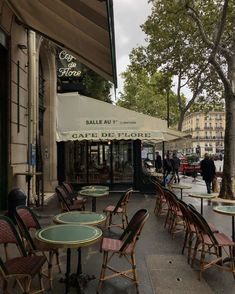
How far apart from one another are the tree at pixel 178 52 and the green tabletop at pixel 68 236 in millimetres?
11447

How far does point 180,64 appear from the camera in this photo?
21.4m

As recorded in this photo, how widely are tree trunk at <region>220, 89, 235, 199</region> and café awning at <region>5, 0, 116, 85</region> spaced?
214 inches

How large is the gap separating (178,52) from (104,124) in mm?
8665

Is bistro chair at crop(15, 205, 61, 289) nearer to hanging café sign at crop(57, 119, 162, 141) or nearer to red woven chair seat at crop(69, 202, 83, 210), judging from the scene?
red woven chair seat at crop(69, 202, 83, 210)

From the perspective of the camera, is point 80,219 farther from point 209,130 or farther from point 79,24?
point 209,130

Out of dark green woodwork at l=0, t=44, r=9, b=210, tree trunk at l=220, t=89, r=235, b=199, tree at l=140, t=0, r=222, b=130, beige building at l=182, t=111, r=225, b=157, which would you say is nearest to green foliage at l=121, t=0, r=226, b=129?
tree at l=140, t=0, r=222, b=130

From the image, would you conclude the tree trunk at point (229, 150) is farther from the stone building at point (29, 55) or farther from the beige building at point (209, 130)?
the beige building at point (209, 130)

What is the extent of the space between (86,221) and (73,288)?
939 mm

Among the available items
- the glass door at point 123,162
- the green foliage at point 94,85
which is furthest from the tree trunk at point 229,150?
the green foliage at point 94,85

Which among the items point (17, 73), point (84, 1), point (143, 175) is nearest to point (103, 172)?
point (143, 175)

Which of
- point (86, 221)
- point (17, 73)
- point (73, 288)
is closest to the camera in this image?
point (73, 288)

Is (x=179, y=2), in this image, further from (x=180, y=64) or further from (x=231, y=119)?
(x=180, y=64)

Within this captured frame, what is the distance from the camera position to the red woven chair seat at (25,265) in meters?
3.86

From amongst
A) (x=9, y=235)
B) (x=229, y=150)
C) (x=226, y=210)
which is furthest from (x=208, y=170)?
(x=9, y=235)
